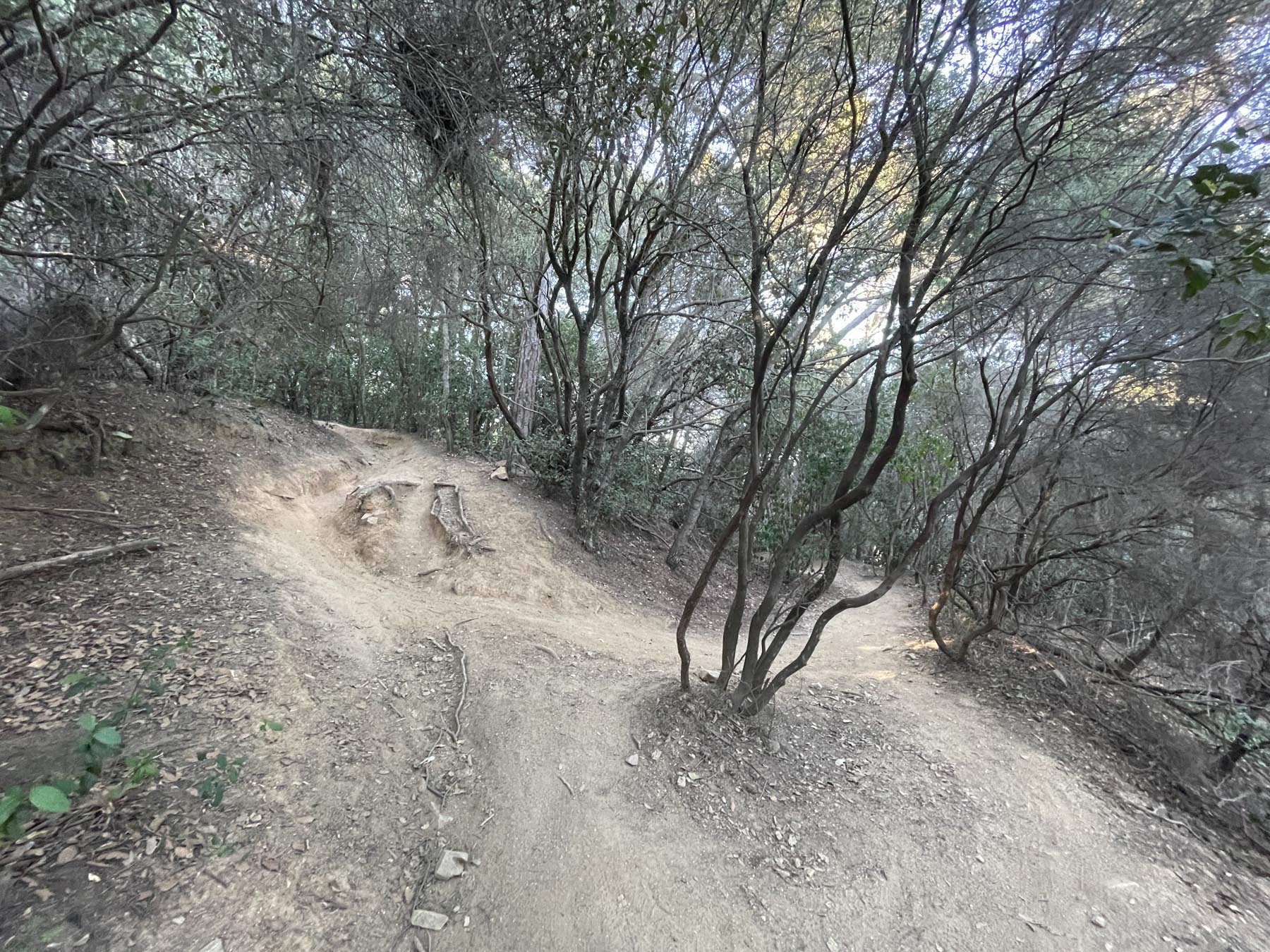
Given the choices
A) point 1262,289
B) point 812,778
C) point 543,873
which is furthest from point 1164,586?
point 543,873

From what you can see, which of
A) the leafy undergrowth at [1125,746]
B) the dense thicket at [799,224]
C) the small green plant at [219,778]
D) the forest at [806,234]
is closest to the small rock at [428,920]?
the small green plant at [219,778]

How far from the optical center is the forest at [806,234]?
258 cm

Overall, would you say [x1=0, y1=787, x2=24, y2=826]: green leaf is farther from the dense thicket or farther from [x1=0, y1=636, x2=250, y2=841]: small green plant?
the dense thicket

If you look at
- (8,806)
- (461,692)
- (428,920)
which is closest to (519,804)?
(428,920)

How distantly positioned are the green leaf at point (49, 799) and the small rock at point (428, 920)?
1.36 m

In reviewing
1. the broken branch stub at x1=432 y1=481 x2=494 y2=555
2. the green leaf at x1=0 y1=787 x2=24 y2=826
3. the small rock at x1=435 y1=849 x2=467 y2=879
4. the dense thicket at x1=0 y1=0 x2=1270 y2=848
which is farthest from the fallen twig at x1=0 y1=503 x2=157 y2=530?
the small rock at x1=435 y1=849 x2=467 y2=879

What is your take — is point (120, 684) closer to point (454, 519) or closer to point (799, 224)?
point (454, 519)

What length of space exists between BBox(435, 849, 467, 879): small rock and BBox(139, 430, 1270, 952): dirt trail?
4 cm

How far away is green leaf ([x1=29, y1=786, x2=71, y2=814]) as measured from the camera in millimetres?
1400

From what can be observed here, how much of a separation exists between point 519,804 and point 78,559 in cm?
375

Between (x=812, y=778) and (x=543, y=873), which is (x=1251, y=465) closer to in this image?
(x=812, y=778)

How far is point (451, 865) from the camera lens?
2.40m

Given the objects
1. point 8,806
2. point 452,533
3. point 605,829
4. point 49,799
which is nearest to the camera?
point 49,799

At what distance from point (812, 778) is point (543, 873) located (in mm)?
1786
